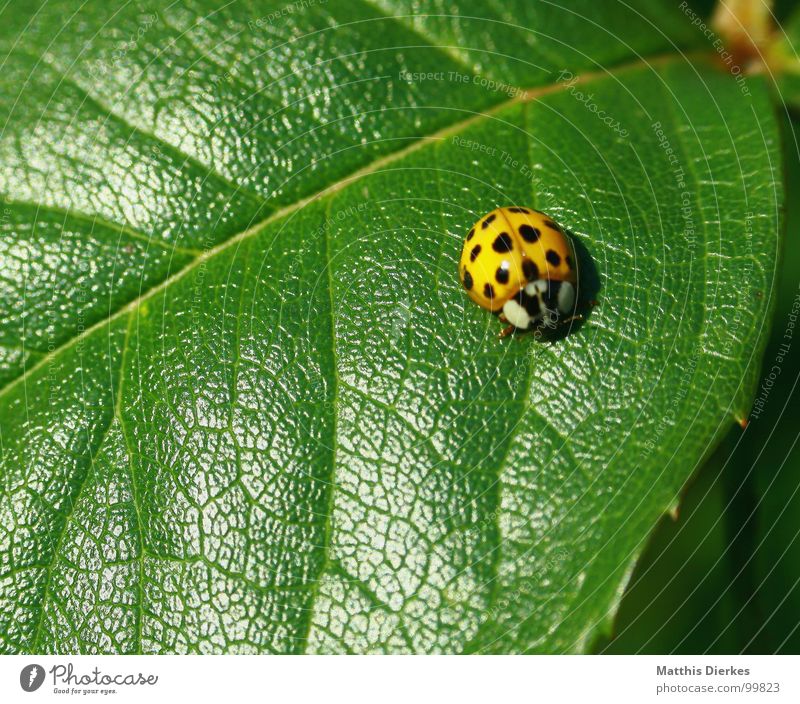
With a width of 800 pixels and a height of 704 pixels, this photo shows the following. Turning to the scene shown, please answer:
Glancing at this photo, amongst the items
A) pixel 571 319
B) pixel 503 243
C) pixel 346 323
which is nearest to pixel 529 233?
pixel 503 243

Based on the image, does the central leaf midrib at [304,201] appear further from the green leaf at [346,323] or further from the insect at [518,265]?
the insect at [518,265]

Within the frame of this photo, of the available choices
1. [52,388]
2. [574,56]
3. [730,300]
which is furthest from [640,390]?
[52,388]

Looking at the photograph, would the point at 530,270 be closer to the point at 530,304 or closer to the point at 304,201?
the point at 530,304

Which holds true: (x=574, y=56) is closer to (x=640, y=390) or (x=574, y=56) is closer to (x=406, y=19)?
Result: (x=406, y=19)

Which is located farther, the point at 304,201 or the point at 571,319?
the point at 304,201

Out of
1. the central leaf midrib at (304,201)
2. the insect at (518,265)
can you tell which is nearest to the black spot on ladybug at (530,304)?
the insect at (518,265)

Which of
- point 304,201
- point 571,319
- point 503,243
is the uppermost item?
point 304,201
